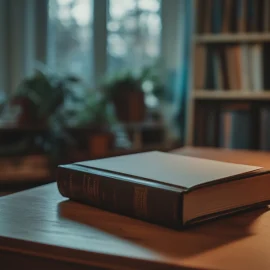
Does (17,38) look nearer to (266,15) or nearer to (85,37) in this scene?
(85,37)

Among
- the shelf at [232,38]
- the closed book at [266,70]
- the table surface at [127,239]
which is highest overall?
the shelf at [232,38]

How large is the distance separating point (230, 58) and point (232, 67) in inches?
1.6

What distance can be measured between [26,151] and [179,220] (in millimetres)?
1776

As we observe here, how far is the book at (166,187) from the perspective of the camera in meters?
0.68

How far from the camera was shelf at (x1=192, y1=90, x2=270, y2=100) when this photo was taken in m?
2.26

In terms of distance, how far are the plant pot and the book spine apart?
170 cm

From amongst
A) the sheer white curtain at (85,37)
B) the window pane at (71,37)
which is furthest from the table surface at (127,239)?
the window pane at (71,37)

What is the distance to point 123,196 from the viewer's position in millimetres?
726

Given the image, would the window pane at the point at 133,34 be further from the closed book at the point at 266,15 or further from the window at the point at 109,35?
the closed book at the point at 266,15

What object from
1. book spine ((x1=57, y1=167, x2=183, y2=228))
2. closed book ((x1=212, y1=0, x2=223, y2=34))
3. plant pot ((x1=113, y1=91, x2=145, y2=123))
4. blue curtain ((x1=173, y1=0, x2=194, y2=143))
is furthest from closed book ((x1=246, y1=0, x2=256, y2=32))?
book spine ((x1=57, y1=167, x2=183, y2=228))

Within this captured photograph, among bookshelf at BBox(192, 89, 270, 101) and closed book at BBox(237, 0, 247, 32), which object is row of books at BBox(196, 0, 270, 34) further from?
bookshelf at BBox(192, 89, 270, 101)

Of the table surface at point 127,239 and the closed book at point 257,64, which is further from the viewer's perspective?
the closed book at point 257,64

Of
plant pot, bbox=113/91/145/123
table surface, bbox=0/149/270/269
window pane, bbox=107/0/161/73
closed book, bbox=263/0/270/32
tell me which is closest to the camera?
table surface, bbox=0/149/270/269

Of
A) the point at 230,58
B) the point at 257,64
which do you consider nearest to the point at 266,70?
the point at 257,64
